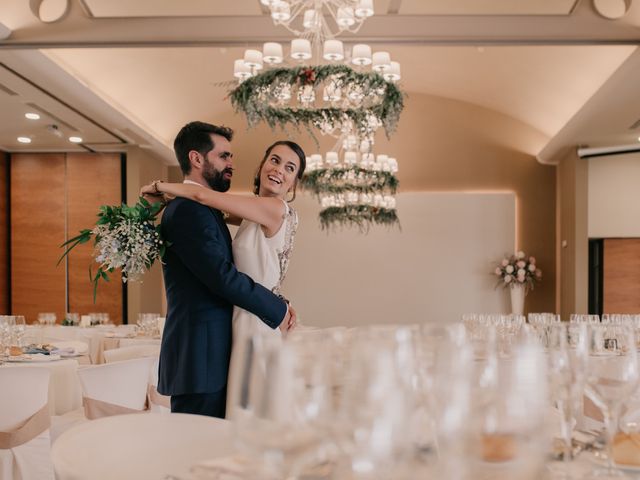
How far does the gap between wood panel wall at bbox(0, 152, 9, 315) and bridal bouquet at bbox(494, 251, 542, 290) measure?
8.65 meters

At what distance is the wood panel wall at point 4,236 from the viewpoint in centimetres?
1188

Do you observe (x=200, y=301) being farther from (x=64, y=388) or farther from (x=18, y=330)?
(x=18, y=330)

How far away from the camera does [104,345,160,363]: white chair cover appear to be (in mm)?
4785

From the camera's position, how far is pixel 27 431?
3.49 meters

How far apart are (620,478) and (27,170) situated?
1240 cm

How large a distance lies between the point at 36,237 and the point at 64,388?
793 cm

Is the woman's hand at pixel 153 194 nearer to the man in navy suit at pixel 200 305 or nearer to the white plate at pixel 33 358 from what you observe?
the man in navy suit at pixel 200 305

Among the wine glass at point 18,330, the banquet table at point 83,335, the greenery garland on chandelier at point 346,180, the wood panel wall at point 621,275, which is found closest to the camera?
the wine glass at point 18,330

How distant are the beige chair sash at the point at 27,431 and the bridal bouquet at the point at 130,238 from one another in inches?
54.5

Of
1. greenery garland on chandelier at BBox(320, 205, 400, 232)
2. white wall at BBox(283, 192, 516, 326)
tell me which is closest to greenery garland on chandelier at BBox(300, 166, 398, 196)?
greenery garland on chandelier at BBox(320, 205, 400, 232)

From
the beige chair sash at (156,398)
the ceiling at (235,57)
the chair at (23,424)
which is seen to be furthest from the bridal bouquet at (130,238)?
the ceiling at (235,57)

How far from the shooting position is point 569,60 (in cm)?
927

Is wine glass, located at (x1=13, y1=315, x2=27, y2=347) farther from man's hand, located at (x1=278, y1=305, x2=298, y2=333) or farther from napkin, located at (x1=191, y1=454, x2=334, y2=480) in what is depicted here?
napkin, located at (x1=191, y1=454, x2=334, y2=480)

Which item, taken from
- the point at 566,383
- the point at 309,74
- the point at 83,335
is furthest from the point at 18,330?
the point at 566,383
